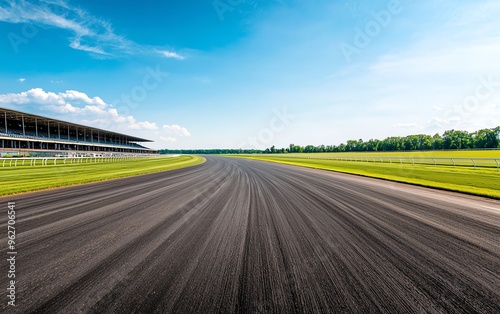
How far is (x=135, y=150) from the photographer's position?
297 feet

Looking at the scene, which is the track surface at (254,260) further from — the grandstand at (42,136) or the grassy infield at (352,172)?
the grandstand at (42,136)

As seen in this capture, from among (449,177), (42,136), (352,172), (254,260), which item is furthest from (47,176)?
(42,136)

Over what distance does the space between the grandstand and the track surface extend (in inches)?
1430

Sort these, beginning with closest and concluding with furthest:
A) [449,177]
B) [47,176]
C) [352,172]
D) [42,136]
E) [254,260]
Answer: [254,260] < [47,176] < [449,177] < [352,172] < [42,136]

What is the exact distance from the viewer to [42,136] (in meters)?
48.7

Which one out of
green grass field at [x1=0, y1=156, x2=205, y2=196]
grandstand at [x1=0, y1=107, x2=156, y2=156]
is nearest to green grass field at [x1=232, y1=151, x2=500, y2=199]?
green grass field at [x1=0, y1=156, x2=205, y2=196]

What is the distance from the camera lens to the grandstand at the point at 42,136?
37925mm

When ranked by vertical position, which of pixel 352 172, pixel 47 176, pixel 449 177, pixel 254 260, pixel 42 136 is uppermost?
pixel 42 136

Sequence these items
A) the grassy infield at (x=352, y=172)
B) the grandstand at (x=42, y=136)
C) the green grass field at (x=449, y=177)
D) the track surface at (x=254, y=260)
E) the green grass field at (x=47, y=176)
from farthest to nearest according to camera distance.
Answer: the grandstand at (x=42, y=136)
the green grass field at (x=449, y=177)
the grassy infield at (x=352, y=172)
the green grass field at (x=47, y=176)
the track surface at (x=254, y=260)

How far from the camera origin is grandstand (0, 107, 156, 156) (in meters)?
37.9

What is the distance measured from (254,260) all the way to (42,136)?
221 feet

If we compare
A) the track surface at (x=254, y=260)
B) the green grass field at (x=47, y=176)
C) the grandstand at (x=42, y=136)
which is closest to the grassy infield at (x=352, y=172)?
the green grass field at (x=47, y=176)

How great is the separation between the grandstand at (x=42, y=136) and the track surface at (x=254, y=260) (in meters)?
36.3

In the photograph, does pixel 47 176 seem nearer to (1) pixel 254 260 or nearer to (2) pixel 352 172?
(1) pixel 254 260
